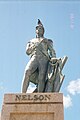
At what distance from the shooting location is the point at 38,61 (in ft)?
33.9

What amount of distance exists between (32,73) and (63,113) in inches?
86.8

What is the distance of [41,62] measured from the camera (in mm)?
Result: 10344

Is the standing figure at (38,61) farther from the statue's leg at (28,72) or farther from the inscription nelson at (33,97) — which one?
the inscription nelson at (33,97)

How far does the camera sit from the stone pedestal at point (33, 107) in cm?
870

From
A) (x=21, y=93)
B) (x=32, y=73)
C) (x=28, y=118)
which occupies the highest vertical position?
(x=32, y=73)

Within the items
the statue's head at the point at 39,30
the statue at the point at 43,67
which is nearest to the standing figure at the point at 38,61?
the statue at the point at 43,67

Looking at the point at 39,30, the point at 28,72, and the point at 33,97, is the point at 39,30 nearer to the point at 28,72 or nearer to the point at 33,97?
the point at 28,72

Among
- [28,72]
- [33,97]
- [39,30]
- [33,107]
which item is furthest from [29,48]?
[33,107]

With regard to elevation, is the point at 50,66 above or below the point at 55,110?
above

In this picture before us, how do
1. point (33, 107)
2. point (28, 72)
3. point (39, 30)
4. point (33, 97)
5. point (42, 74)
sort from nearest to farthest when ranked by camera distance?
point (33, 107), point (33, 97), point (28, 72), point (42, 74), point (39, 30)

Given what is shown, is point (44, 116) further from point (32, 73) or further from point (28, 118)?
point (32, 73)

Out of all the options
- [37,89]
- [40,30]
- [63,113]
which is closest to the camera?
[63,113]

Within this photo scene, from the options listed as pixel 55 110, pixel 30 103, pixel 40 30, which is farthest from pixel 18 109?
pixel 40 30

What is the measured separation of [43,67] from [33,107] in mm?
1940
